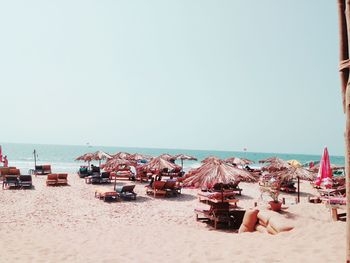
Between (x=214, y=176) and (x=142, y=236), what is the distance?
10.9ft

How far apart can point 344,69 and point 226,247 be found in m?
4.94

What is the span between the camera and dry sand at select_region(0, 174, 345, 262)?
19.0 ft

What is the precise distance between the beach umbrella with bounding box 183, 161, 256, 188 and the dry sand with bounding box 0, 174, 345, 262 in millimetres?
1307

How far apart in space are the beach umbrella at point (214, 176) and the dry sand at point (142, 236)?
4.29ft

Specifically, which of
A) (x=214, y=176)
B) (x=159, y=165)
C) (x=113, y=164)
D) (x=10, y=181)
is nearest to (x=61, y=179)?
(x=10, y=181)

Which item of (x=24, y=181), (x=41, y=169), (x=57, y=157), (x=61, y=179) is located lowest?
(x=57, y=157)

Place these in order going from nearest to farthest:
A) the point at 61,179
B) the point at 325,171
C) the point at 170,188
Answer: the point at 325,171 < the point at 170,188 < the point at 61,179

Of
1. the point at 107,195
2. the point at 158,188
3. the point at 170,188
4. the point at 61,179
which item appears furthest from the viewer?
the point at 61,179

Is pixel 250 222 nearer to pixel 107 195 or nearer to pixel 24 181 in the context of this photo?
pixel 107 195

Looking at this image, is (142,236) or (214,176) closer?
(142,236)

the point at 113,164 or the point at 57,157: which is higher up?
the point at 113,164

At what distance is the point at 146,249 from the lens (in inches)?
263

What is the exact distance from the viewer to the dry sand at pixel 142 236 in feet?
19.0

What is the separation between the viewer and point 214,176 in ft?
32.9
